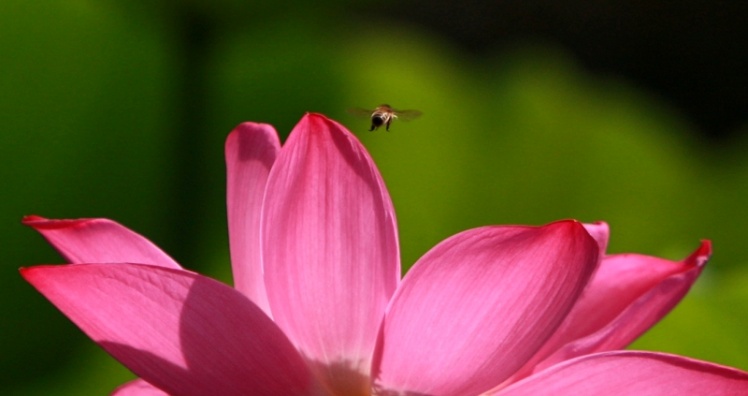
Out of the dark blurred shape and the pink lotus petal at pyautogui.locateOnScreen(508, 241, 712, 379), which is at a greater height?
the dark blurred shape

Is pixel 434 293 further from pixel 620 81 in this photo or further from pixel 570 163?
pixel 620 81

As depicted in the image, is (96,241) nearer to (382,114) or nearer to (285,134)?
(382,114)

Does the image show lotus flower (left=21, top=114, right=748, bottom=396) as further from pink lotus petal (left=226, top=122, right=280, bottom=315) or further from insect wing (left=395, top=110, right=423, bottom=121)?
insect wing (left=395, top=110, right=423, bottom=121)

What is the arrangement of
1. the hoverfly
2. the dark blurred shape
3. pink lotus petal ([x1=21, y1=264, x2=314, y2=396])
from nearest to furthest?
pink lotus petal ([x1=21, y1=264, x2=314, y2=396]) < the hoverfly < the dark blurred shape

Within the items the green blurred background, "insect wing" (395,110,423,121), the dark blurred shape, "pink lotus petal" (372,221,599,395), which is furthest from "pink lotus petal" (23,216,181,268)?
the dark blurred shape

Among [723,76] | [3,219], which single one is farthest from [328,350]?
[723,76]

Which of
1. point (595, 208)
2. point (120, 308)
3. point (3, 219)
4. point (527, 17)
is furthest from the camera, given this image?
point (527, 17)

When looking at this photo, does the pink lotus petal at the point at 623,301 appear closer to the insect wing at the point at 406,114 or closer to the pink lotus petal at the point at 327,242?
the pink lotus petal at the point at 327,242

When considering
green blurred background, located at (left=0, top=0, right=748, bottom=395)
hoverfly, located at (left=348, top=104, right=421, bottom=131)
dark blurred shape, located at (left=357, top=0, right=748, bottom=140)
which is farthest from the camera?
dark blurred shape, located at (left=357, top=0, right=748, bottom=140)
